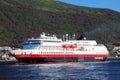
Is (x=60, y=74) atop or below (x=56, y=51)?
below

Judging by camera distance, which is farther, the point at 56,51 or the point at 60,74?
the point at 56,51

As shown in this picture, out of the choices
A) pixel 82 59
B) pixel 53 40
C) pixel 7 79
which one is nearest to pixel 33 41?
pixel 53 40

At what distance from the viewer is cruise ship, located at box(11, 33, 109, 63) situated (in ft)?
550

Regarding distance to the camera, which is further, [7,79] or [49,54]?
[49,54]

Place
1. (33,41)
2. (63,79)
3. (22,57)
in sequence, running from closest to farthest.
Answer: (63,79) → (22,57) → (33,41)

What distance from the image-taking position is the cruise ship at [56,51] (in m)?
168

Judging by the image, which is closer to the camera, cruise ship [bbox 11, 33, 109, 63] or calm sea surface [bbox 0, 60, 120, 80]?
calm sea surface [bbox 0, 60, 120, 80]

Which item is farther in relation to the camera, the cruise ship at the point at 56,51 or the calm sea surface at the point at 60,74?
the cruise ship at the point at 56,51

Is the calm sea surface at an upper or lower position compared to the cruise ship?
lower

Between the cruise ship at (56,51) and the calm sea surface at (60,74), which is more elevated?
the cruise ship at (56,51)

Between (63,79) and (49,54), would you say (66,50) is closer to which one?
(49,54)

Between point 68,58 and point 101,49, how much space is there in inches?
709

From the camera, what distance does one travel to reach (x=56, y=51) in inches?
6836

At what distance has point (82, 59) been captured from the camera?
178625 millimetres
